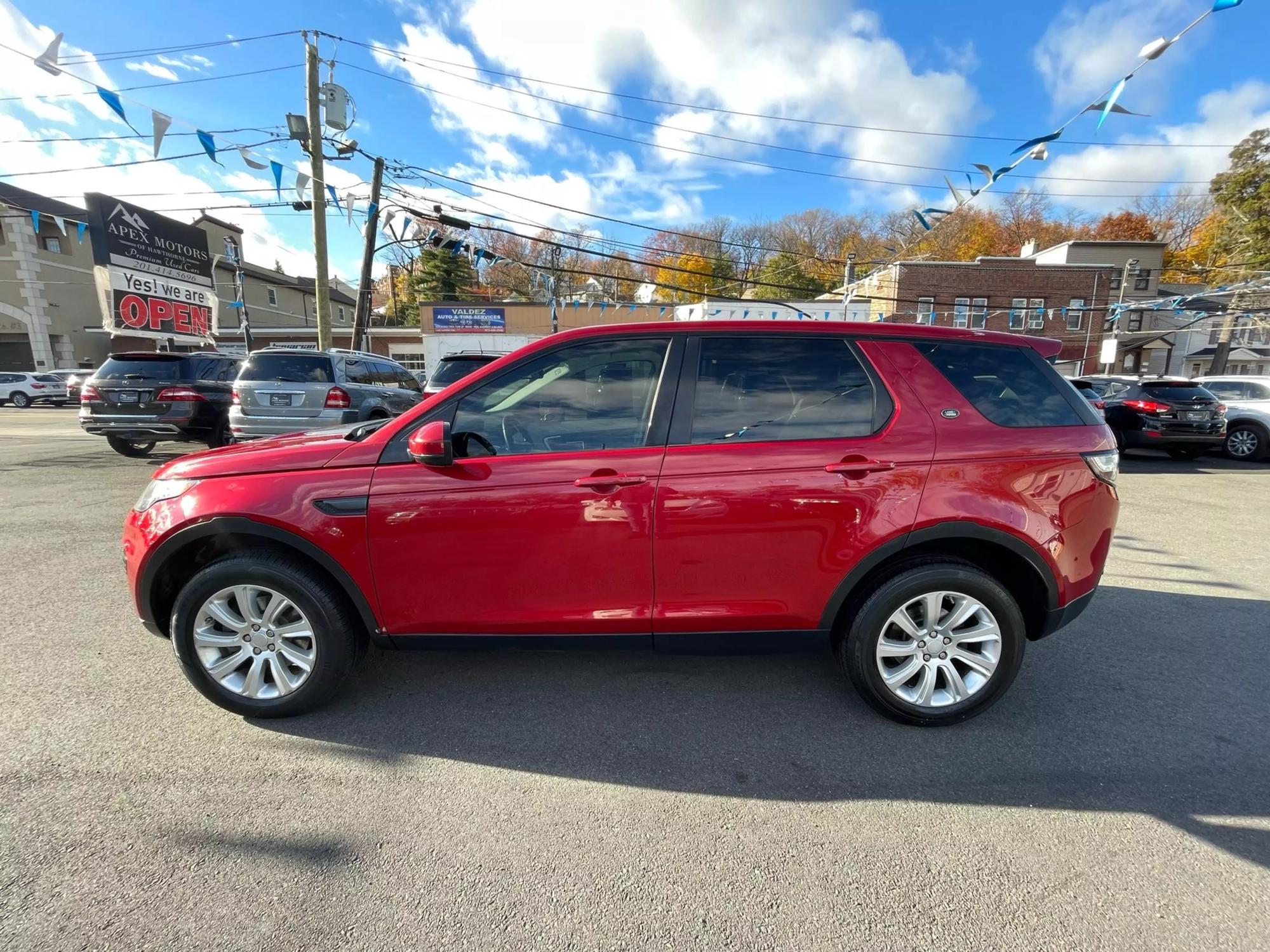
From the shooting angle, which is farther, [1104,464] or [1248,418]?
[1248,418]

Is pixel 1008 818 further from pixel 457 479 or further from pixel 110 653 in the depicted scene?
pixel 110 653

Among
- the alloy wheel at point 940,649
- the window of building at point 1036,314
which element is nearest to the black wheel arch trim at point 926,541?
the alloy wheel at point 940,649

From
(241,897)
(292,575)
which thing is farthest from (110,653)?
(241,897)

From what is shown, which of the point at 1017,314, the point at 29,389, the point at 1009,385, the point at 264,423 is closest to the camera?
the point at 1009,385

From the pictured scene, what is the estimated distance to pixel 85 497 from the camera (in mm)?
6805

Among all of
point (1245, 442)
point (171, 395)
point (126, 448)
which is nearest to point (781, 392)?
point (171, 395)

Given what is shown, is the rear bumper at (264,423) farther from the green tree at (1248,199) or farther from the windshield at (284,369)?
the green tree at (1248,199)

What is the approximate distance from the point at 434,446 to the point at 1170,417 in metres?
12.9

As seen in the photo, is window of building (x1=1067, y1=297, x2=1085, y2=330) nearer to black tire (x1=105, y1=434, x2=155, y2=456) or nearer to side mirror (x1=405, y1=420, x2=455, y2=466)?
side mirror (x1=405, y1=420, x2=455, y2=466)

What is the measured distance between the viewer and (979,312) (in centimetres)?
3272

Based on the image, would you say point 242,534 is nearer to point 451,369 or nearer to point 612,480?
point 612,480

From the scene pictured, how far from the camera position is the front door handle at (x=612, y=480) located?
2.46 metres

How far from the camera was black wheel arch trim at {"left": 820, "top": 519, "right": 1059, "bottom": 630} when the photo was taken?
99.7 inches

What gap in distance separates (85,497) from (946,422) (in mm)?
8957
